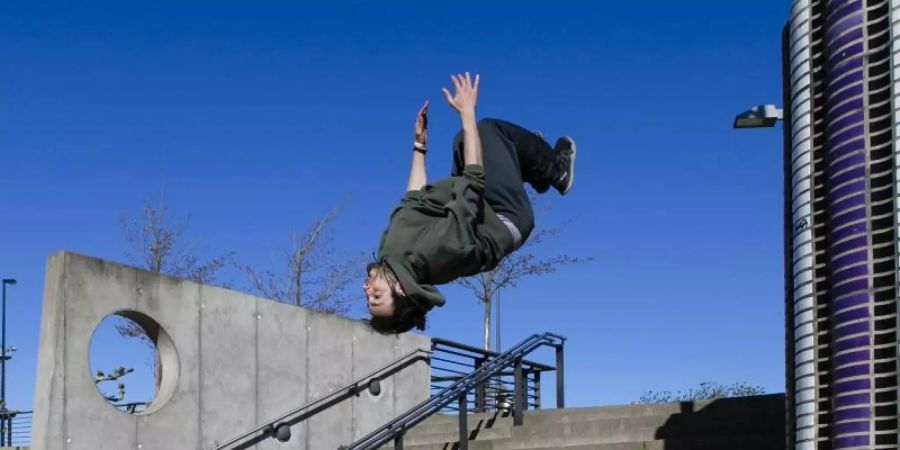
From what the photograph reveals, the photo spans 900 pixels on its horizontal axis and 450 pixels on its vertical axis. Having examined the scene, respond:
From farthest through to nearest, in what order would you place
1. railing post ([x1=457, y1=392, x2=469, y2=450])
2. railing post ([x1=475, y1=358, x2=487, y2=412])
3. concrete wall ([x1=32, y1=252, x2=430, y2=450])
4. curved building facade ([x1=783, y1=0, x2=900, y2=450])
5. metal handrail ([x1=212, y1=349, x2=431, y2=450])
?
1. railing post ([x1=475, y1=358, x2=487, y2=412])
2. metal handrail ([x1=212, y1=349, x2=431, y2=450])
3. railing post ([x1=457, y1=392, x2=469, y2=450])
4. concrete wall ([x1=32, y1=252, x2=430, y2=450])
5. curved building facade ([x1=783, y1=0, x2=900, y2=450])

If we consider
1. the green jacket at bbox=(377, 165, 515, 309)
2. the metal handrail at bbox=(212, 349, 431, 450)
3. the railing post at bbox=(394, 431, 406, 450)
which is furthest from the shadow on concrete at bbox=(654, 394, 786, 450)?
the green jacket at bbox=(377, 165, 515, 309)

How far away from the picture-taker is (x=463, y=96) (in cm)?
537

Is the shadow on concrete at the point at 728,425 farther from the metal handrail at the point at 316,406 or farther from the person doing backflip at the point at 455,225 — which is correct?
the person doing backflip at the point at 455,225

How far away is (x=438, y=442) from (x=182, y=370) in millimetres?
2872

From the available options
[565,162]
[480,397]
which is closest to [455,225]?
[565,162]

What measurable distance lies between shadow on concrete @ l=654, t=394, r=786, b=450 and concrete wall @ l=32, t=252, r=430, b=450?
3.69 m

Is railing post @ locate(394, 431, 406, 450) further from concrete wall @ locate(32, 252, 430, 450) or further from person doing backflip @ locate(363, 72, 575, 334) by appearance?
person doing backflip @ locate(363, 72, 575, 334)

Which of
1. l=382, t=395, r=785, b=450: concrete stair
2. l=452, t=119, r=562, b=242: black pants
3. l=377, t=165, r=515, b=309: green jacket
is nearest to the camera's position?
l=377, t=165, r=515, b=309: green jacket

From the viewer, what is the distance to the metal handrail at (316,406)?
35.9 feet

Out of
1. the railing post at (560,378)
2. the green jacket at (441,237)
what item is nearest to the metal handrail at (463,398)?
the railing post at (560,378)

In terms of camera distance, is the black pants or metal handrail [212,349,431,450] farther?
metal handrail [212,349,431,450]

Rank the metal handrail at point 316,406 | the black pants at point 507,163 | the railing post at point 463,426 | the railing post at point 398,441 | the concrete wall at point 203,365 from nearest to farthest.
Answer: the black pants at point 507,163
the concrete wall at point 203,365
the railing post at point 398,441
the railing post at point 463,426
the metal handrail at point 316,406

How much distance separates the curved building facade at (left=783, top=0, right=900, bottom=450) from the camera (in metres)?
6.20

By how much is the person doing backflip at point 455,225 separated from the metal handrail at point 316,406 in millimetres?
5680
